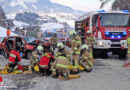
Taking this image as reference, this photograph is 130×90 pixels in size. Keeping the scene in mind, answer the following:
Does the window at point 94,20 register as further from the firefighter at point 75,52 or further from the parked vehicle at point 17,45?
the parked vehicle at point 17,45

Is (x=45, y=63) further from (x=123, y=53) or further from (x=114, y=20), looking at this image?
(x=123, y=53)

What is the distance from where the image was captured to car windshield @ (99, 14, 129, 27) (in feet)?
41.0

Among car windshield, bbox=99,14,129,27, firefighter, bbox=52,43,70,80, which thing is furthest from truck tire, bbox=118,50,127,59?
firefighter, bbox=52,43,70,80

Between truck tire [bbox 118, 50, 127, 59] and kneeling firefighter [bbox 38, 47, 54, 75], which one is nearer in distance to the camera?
kneeling firefighter [bbox 38, 47, 54, 75]

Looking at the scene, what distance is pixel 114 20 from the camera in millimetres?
12570

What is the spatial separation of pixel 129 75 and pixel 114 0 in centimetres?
1682

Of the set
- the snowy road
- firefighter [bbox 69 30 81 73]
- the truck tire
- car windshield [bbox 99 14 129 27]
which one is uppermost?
car windshield [bbox 99 14 129 27]

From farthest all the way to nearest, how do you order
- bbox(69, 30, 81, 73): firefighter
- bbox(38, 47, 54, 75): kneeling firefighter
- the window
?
the window
bbox(69, 30, 81, 73): firefighter
bbox(38, 47, 54, 75): kneeling firefighter

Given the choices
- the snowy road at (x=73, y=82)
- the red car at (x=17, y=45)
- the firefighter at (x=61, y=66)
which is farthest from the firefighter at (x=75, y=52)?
the red car at (x=17, y=45)

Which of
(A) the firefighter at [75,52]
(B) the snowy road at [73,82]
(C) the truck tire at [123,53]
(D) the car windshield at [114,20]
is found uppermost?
(D) the car windshield at [114,20]

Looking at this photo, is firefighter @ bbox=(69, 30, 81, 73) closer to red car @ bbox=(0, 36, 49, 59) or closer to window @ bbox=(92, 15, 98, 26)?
window @ bbox=(92, 15, 98, 26)

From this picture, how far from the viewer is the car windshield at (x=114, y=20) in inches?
492

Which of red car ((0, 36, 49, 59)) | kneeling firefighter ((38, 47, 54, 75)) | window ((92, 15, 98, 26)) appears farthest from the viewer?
red car ((0, 36, 49, 59))

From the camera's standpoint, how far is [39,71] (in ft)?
28.1
